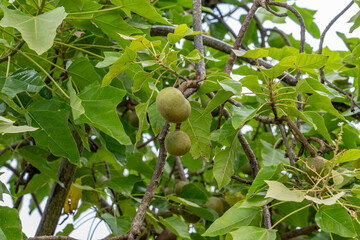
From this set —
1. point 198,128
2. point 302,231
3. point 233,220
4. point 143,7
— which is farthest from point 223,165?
point 302,231

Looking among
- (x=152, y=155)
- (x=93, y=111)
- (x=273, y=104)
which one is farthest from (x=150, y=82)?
(x=152, y=155)

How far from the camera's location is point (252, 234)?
3.28ft

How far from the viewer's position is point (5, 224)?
1.15m

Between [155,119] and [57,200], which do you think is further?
[57,200]

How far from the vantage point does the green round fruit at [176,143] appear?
1.07 meters

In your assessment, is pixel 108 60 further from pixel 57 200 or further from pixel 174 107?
pixel 57 200

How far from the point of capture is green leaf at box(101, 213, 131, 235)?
1.55 m

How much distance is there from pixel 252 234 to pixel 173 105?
30 centimetres

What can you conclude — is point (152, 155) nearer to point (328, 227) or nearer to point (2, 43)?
point (2, 43)

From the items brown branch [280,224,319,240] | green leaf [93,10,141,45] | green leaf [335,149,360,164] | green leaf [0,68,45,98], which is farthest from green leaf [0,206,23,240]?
Answer: brown branch [280,224,319,240]

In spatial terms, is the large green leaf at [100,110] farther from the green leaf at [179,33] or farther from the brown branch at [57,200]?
the brown branch at [57,200]

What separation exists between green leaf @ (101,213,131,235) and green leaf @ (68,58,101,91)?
450mm

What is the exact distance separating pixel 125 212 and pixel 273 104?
1012mm

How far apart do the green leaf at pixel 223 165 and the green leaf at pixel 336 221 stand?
28 cm
